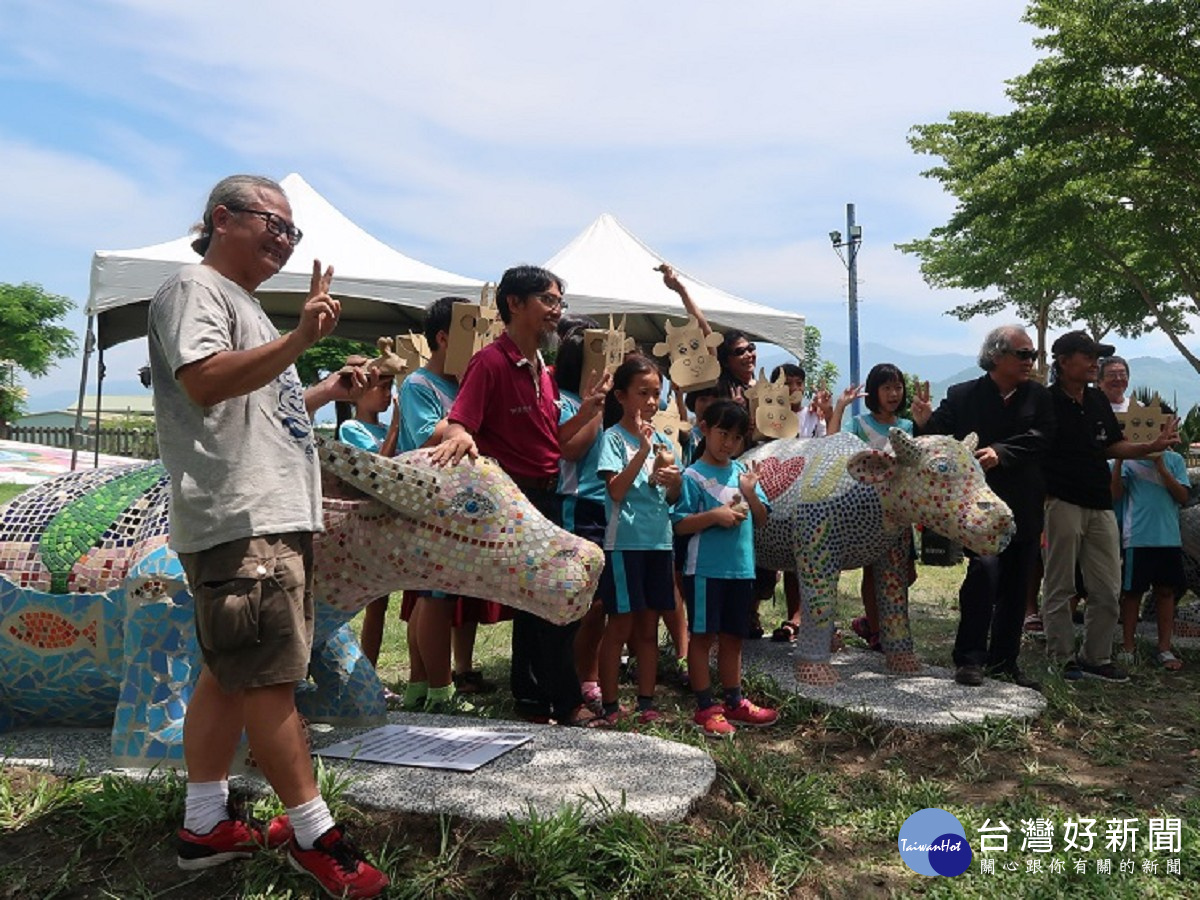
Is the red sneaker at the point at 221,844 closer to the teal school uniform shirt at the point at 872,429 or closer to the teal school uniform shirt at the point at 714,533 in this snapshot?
the teal school uniform shirt at the point at 714,533

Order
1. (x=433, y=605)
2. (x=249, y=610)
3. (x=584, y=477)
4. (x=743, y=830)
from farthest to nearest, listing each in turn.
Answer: (x=584, y=477)
(x=433, y=605)
(x=743, y=830)
(x=249, y=610)

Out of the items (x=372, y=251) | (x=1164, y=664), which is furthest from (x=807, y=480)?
(x=372, y=251)

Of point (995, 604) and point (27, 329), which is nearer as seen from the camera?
point (995, 604)

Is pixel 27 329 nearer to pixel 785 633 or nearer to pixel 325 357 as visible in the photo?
pixel 325 357

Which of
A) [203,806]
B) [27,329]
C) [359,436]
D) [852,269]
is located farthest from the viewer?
[27,329]

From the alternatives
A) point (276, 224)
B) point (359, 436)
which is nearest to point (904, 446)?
point (359, 436)

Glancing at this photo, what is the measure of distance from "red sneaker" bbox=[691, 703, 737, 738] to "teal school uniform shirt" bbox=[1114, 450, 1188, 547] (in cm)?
313

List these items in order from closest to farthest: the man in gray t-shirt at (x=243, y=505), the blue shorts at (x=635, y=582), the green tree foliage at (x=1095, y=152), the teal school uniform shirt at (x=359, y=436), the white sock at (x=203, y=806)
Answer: the man in gray t-shirt at (x=243, y=505), the white sock at (x=203, y=806), the blue shorts at (x=635, y=582), the teal school uniform shirt at (x=359, y=436), the green tree foliage at (x=1095, y=152)

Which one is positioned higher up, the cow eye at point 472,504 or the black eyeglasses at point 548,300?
the black eyeglasses at point 548,300

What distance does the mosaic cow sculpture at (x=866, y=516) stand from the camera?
4441 mm

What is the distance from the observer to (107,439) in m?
25.3

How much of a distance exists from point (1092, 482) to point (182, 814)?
4741 mm

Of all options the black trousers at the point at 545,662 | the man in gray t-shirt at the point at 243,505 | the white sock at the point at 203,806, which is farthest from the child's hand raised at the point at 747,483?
the white sock at the point at 203,806

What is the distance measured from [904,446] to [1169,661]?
242 centimetres
